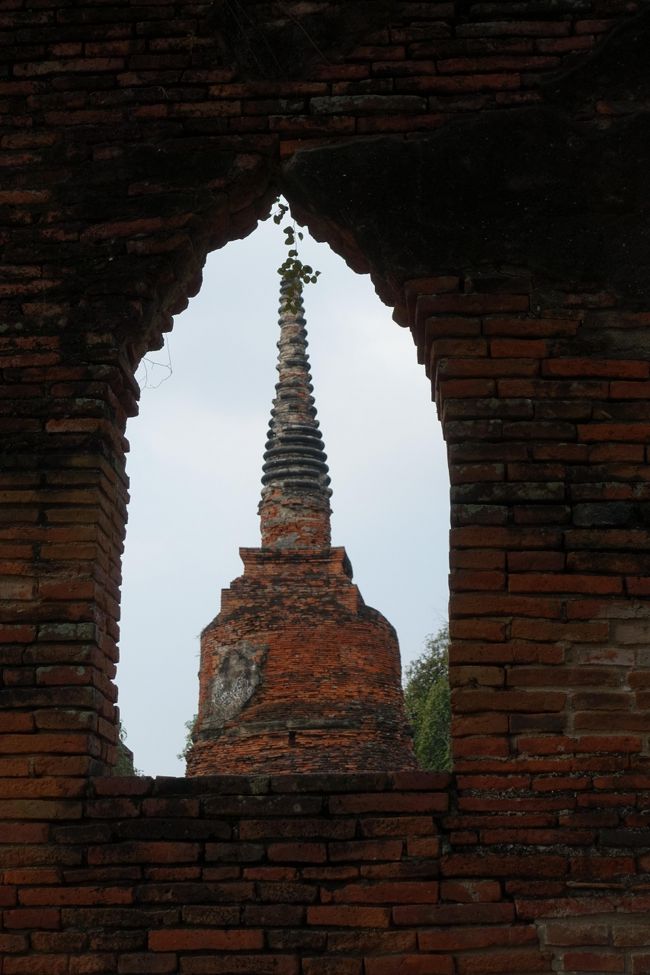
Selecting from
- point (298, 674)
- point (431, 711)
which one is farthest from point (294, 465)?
point (431, 711)

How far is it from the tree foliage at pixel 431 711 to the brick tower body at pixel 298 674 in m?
8.16

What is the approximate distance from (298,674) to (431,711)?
39.9 ft

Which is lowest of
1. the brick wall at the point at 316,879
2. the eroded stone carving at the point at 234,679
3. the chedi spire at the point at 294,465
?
the brick wall at the point at 316,879

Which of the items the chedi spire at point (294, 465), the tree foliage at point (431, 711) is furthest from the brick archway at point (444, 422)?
the tree foliage at point (431, 711)

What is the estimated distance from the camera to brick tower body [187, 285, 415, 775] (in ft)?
44.9

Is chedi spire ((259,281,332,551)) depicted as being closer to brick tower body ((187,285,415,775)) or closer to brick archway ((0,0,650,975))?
brick tower body ((187,285,415,775))

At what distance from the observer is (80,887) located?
4.13 meters

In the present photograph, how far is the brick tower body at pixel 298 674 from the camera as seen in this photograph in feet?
44.9

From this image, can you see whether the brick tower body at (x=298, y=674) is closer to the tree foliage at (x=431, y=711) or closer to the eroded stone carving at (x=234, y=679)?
the eroded stone carving at (x=234, y=679)

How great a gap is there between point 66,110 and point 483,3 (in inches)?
68.2

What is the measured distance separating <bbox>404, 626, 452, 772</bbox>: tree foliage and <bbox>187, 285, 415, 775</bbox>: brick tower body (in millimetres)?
8156

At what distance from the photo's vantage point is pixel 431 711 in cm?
2595

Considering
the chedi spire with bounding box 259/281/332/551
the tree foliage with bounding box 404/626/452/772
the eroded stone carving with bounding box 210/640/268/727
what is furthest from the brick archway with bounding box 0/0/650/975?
the tree foliage with bounding box 404/626/452/772

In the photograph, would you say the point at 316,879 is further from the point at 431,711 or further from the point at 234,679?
the point at 431,711
